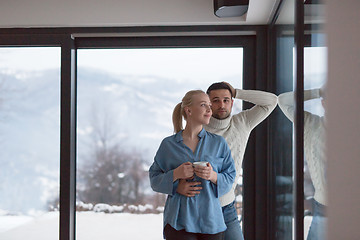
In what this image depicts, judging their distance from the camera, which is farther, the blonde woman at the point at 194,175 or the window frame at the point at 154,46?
the window frame at the point at 154,46

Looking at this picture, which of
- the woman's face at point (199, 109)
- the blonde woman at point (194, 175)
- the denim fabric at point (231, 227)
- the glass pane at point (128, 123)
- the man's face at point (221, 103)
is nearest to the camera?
the blonde woman at point (194, 175)

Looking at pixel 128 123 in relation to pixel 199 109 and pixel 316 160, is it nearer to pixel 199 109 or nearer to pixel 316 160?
pixel 199 109

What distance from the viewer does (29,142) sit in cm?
381

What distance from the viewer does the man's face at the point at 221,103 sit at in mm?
2760

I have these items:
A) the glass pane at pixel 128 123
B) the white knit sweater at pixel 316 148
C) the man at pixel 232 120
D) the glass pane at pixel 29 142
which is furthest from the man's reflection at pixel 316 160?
the glass pane at pixel 29 142

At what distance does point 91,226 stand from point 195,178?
1668 mm

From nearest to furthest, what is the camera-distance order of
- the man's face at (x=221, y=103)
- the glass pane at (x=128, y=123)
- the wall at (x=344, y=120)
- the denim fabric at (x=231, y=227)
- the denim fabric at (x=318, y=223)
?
the wall at (x=344, y=120)
the denim fabric at (x=318, y=223)
the denim fabric at (x=231, y=227)
the man's face at (x=221, y=103)
the glass pane at (x=128, y=123)

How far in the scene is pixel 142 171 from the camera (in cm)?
372

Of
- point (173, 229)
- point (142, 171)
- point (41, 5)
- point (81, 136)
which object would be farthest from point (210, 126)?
point (41, 5)

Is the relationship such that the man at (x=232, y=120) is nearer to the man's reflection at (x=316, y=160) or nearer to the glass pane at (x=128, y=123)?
the man's reflection at (x=316, y=160)

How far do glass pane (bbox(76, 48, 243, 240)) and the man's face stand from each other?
91 centimetres

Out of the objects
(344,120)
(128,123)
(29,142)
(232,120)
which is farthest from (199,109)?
(29,142)

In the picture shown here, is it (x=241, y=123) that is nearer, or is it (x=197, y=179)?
(x=197, y=179)

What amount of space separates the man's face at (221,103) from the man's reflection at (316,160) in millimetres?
657
